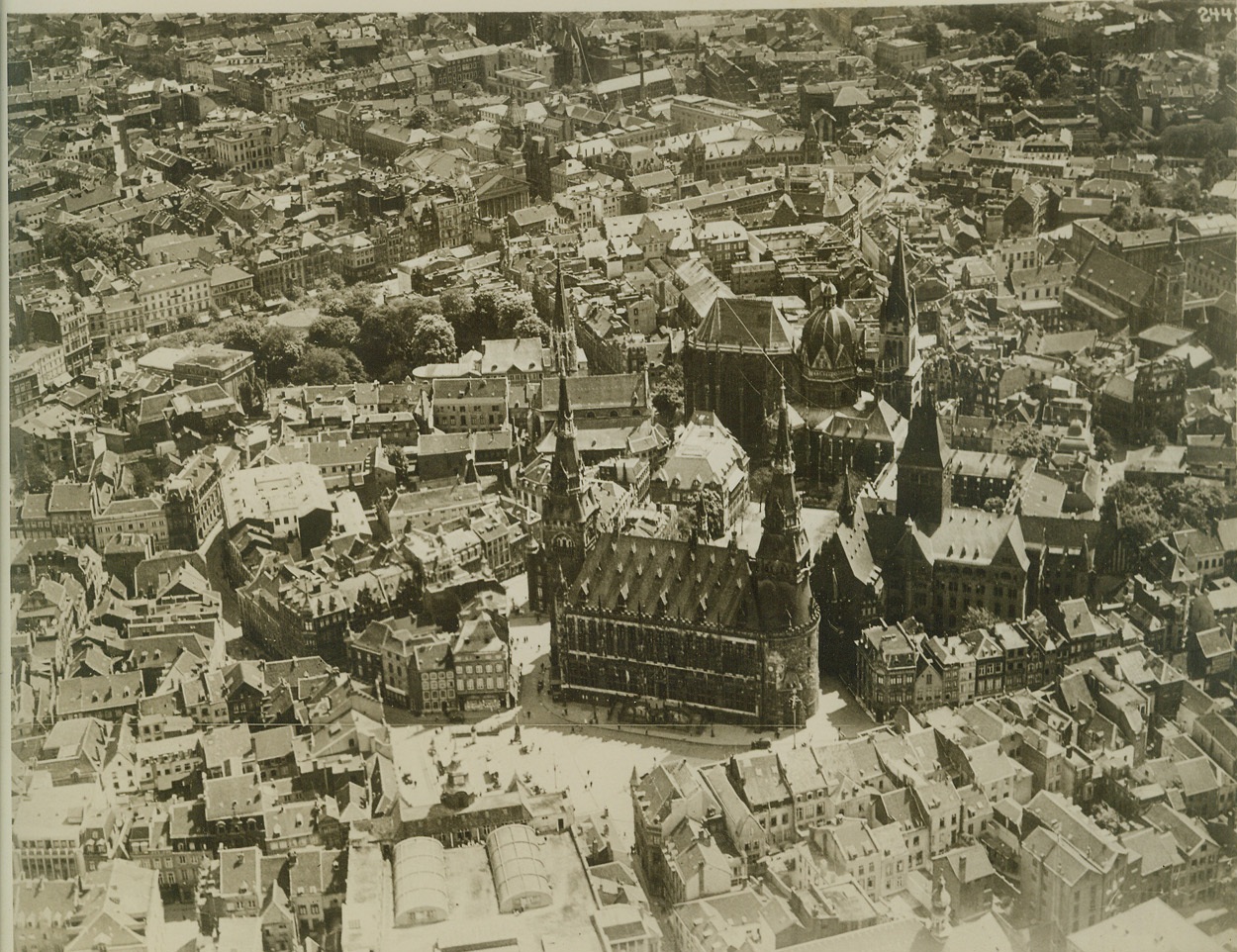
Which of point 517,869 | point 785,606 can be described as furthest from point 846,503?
point 517,869

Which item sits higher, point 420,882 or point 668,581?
point 668,581

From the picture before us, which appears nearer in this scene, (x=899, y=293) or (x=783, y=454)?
(x=783, y=454)

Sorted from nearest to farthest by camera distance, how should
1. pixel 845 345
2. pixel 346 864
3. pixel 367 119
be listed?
pixel 346 864, pixel 367 119, pixel 845 345

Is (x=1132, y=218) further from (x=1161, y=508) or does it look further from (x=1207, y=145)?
(x=1161, y=508)

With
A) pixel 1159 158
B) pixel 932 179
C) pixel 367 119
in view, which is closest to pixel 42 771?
pixel 367 119

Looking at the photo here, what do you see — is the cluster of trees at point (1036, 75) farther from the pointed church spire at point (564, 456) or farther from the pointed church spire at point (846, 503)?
the pointed church spire at point (564, 456)

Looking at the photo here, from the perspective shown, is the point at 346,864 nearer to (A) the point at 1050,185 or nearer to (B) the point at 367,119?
(B) the point at 367,119

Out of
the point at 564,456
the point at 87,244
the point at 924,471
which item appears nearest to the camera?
the point at 87,244

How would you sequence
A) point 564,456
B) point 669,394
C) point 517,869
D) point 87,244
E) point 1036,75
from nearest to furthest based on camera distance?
point 517,869
point 87,244
point 1036,75
point 564,456
point 669,394
